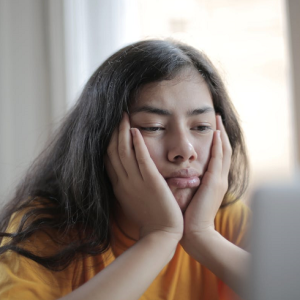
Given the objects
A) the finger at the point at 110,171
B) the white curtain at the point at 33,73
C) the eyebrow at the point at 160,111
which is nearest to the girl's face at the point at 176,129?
the eyebrow at the point at 160,111

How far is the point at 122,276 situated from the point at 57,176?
457 mm

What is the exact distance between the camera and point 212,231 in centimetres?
88

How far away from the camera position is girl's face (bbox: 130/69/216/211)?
873 mm

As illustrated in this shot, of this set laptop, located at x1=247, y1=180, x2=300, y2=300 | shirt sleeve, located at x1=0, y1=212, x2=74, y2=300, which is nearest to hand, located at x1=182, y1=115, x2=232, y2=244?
shirt sleeve, located at x1=0, y1=212, x2=74, y2=300

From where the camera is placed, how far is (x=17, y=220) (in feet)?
3.12

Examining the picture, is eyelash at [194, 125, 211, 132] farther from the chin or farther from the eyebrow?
the chin

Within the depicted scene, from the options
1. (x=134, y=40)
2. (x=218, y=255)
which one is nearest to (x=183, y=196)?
(x=218, y=255)

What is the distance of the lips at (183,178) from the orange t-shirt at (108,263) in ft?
0.51

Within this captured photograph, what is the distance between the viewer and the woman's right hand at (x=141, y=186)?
0.84 metres

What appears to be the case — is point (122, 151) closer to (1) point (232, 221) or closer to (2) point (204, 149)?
(2) point (204, 149)

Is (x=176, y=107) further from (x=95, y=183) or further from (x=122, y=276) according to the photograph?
(x=122, y=276)

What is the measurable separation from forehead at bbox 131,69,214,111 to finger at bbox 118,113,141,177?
0.06 meters

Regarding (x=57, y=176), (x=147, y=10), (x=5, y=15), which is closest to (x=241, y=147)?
(x=57, y=176)

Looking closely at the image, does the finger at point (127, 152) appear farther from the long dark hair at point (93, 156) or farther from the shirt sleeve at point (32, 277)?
the shirt sleeve at point (32, 277)
